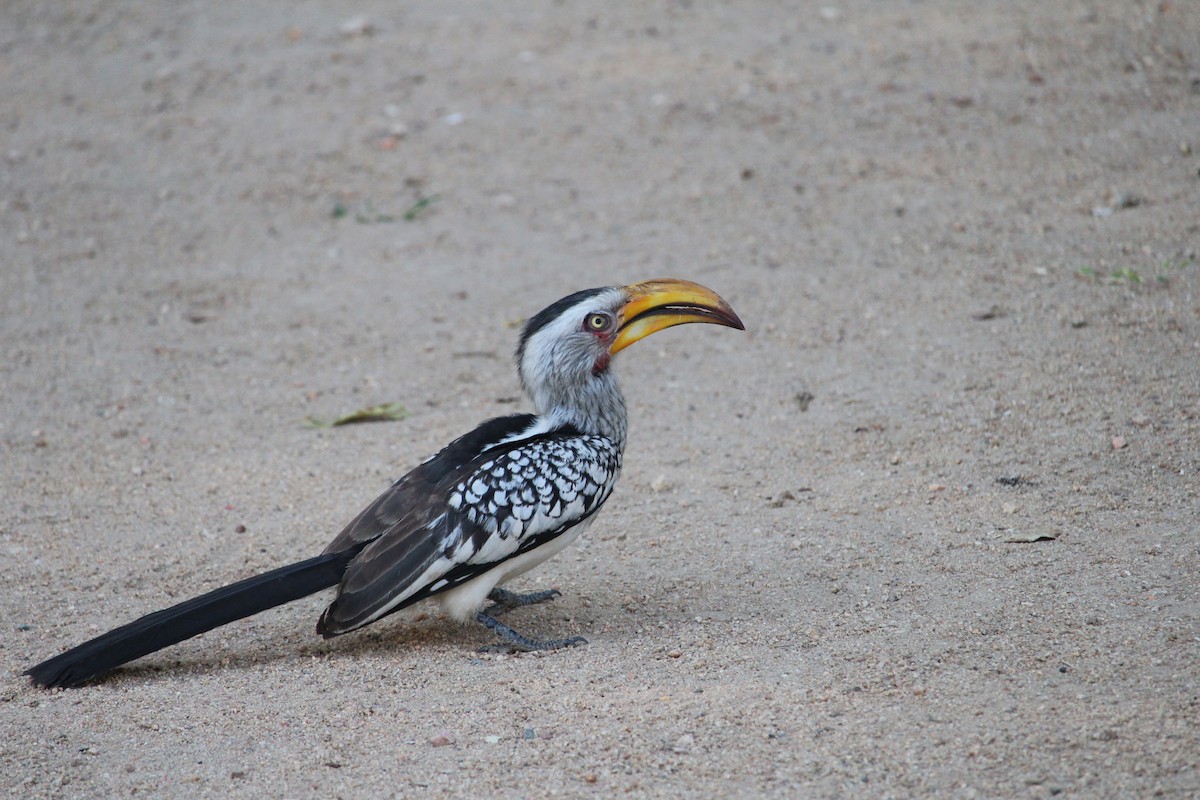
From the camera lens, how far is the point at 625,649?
435cm

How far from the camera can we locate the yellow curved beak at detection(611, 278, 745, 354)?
15.6ft

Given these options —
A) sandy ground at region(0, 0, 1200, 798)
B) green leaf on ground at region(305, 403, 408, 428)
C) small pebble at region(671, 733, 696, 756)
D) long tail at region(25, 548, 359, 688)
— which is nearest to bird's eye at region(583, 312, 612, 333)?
sandy ground at region(0, 0, 1200, 798)

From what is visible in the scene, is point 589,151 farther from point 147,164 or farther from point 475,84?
point 147,164

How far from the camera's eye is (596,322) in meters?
4.75

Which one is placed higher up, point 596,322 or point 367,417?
point 596,322

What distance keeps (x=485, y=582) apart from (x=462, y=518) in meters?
0.27

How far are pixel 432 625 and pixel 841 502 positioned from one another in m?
1.90

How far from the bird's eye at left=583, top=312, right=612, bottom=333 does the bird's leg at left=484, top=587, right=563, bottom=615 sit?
1.12 meters

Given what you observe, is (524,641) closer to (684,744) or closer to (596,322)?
(684,744)

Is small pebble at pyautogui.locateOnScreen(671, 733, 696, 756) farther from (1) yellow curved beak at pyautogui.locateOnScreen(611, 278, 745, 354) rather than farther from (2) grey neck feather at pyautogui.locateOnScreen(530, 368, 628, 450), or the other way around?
(1) yellow curved beak at pyautogui.locateOnScreen(611, 278, 745, 354)

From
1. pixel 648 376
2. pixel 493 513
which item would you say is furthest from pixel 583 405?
pixel 648 376

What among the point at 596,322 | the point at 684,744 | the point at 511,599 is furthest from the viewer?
the point at 511,599

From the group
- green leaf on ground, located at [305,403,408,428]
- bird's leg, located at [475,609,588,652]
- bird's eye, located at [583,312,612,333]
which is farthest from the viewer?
green leaf on ground, located at [305,403,408,428]

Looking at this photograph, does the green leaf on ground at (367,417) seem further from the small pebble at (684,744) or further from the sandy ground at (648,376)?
the small pebble at (684,744)
